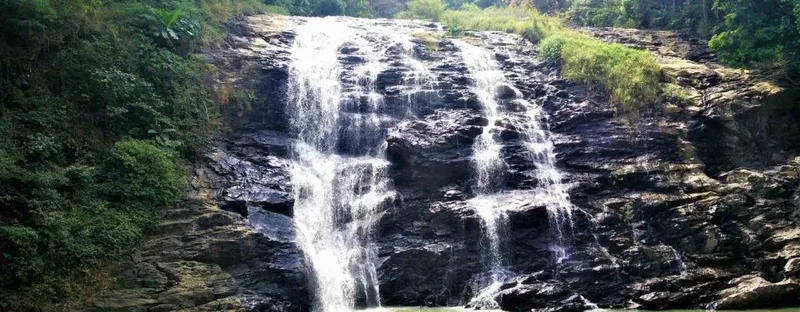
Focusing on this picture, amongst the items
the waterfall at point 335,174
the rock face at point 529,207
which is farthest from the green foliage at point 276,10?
the rock face at point 529,207

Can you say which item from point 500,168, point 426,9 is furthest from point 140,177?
point 426,9

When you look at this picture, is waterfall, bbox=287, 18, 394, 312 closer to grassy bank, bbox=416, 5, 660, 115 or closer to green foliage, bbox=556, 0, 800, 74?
grassy bank, bbox=416, 5, 660, 115

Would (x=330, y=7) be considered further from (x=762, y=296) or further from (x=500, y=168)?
(x=762, y=296)

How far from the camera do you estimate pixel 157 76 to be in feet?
50.5

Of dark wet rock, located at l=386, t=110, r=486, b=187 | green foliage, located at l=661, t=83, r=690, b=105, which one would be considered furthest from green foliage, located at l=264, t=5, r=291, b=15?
green foliage, located at l=661, t=83, r=690, b=105

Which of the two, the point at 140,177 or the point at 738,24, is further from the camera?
the point at 738,24

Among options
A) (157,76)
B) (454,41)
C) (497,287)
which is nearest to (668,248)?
(497,287)

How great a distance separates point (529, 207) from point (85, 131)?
435 inches

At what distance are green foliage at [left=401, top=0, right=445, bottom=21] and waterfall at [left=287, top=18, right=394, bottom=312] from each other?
35.7 ft

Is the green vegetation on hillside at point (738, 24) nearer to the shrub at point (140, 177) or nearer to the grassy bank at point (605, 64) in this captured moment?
the grassy bank at point (605, 64)

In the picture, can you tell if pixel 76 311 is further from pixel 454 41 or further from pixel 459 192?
pixel 454 41

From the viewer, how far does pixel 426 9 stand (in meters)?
Answer: 31.6

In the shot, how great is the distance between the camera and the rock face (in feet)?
40.6

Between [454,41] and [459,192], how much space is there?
30.9 feet
